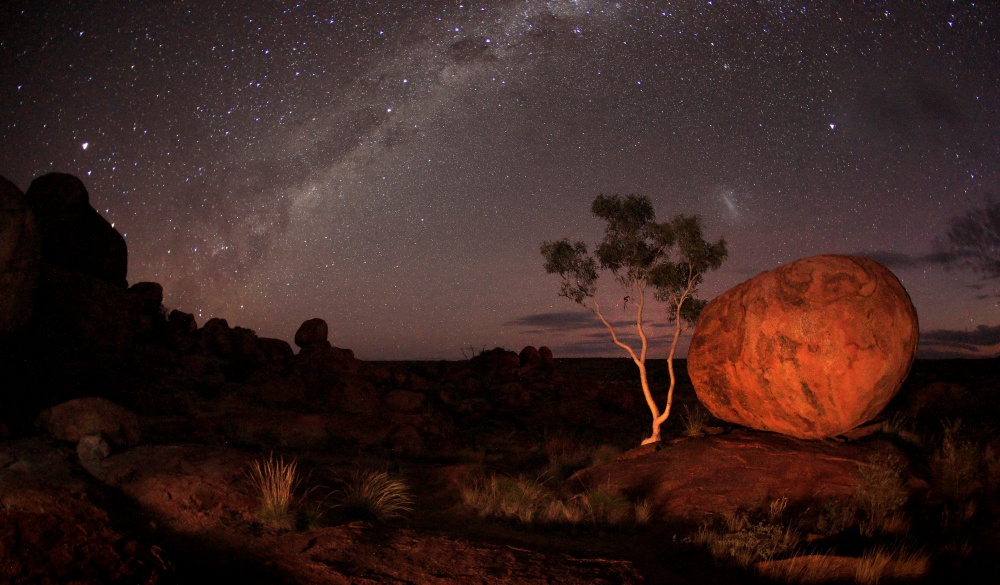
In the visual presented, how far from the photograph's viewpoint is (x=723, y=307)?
13.6 metres

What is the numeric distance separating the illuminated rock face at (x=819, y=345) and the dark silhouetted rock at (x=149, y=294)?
84.9 ft

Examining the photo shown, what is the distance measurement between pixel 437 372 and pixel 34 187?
21977 millimetres

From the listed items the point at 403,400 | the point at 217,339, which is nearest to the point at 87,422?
the point at 403,400

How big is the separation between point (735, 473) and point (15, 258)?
17.3 metres

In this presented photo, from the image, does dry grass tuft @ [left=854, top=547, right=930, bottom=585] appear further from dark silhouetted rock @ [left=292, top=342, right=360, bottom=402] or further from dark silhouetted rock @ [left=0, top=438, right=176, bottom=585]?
dark silhouetted rock @ [left=292, top=342, right=360, bottom=402]

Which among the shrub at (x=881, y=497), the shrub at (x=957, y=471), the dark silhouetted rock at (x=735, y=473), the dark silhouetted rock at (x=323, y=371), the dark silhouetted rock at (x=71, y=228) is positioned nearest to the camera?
the shrub at (x=881, y=497)

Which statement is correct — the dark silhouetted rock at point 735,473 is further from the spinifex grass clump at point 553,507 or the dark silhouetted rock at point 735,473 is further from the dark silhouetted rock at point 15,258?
the dark silhouetted rock at point 15,258

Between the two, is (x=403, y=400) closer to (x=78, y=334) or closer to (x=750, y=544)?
(x=78, y=334)

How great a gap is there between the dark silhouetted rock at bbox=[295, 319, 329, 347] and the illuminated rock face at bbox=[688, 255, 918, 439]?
24.6m

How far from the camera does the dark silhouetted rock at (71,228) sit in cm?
2073

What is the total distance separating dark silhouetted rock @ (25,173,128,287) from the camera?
68.0ft

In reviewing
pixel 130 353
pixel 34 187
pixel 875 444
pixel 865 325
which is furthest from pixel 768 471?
pixel 34 187

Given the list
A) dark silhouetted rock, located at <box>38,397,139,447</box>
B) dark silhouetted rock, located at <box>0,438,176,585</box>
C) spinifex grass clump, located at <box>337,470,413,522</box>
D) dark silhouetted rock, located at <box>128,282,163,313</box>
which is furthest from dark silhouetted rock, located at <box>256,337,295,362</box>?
dark silhouetted rock, located at <box>0,438,176,585</box>

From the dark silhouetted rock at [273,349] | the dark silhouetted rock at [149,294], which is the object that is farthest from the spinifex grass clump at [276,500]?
the dark silhouetted rock at [149,294]
